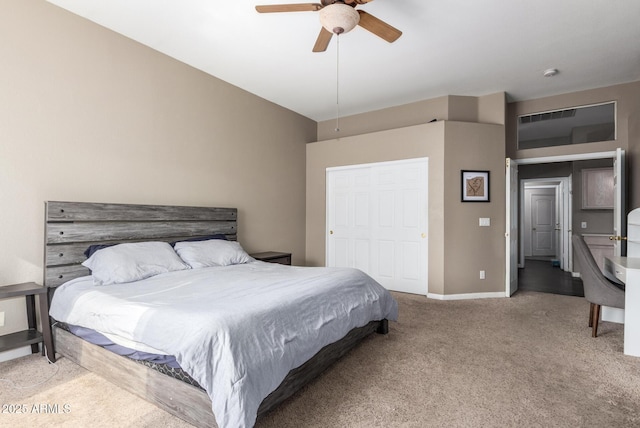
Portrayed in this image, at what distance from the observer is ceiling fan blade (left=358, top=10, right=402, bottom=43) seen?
2352mm

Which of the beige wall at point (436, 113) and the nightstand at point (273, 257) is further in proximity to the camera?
the beige wall at point (436, 113)

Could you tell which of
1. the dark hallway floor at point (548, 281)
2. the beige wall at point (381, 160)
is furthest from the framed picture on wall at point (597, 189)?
the beige wall at point (381, 160)

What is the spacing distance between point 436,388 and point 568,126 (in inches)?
185

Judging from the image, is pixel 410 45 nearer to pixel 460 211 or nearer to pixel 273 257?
pixel 460 211

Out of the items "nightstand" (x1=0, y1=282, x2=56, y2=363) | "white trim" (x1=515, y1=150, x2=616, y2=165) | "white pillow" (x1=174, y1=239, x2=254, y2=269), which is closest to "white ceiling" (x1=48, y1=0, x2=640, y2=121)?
"white trim" (x1=515, y1=150, x2=616, y2=165)

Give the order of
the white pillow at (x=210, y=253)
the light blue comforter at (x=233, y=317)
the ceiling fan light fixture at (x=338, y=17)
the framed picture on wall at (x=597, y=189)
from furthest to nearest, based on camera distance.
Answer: the framed picture on wall at (x=597, y=189)
the white pillow at (x=210, y=253)
the ceiling fan light fixture at (x=338, y=17)
the light blue comforter at (x=233, y=317)

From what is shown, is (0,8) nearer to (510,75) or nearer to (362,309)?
(362,309)

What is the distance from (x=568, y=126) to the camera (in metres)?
4.86

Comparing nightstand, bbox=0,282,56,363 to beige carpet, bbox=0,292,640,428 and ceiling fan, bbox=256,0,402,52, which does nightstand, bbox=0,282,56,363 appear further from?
ceiling fan, bbox=256,0,402,52

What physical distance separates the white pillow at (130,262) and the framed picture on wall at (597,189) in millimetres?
6944

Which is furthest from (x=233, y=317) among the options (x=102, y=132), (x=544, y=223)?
(x=544, y=223)

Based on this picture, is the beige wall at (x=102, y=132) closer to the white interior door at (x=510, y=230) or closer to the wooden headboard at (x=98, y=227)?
the wooden headboard at (x=98, y=227)

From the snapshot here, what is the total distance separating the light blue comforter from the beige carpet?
0.31 metres

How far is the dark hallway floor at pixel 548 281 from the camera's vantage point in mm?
4949
